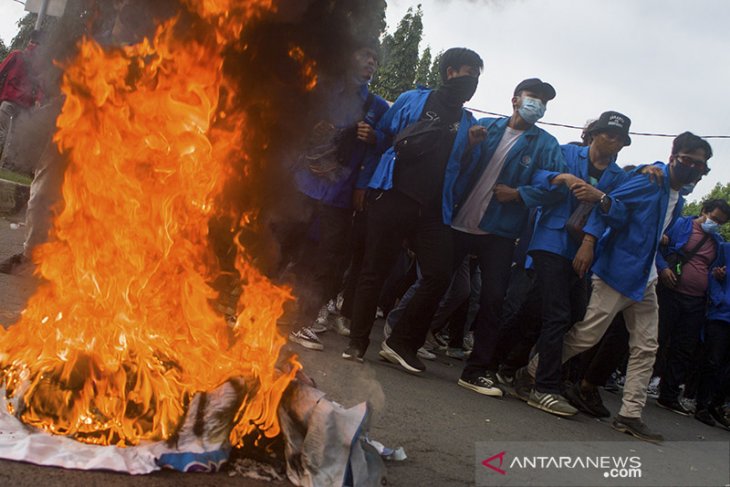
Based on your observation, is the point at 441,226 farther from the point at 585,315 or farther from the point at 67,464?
the point at 67,464

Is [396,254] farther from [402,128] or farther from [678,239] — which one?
[678,239]

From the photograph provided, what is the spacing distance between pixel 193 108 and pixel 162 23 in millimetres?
490

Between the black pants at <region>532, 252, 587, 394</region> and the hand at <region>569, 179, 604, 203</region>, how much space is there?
19.4 inches

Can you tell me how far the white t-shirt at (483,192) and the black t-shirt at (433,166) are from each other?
0.35 m

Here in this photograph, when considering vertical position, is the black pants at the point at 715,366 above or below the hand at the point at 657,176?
below

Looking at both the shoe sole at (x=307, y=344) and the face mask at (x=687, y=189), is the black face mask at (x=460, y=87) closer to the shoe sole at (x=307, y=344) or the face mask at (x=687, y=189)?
the face mask at (x=687, y=189)

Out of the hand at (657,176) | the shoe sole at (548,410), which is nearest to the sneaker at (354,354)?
the shoe sole at (548,410)

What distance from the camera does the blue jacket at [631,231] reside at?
16.1ft

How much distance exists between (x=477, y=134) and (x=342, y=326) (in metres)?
2.21

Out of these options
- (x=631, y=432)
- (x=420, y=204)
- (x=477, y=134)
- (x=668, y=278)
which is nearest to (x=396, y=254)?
(x=420, y=204)

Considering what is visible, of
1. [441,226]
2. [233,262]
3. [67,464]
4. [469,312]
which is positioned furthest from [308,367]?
[469,312]

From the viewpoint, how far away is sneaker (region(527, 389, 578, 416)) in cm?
479

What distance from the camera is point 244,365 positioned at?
2791 mm

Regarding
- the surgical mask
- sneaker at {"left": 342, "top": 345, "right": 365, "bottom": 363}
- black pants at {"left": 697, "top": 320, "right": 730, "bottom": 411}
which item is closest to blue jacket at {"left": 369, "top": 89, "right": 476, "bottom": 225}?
sneaker at {"left": 342, "top": 345, "right": 365, "bottom": 363}
